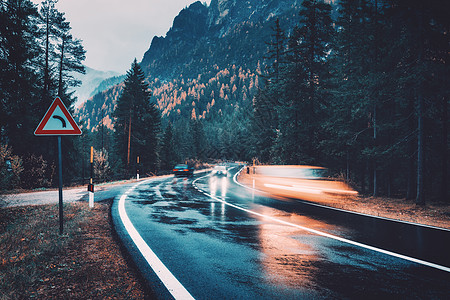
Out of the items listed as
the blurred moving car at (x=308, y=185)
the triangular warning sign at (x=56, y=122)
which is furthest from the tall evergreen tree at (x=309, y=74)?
the triangular warning sign at (x=56, y=122)

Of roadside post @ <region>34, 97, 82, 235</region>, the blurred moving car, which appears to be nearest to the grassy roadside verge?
roadside post @ <region>34, 97, 82, 235</region>

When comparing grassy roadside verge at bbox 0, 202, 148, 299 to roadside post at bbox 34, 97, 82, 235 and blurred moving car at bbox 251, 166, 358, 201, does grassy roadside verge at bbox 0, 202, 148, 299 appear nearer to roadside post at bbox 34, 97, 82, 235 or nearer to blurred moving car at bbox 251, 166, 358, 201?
roadside post at bbox 34, 97, 82, 235

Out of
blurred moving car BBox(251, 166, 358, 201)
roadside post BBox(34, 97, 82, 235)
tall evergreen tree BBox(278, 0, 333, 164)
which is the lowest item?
blurred moving car BBox(251, 166, 358, 201)

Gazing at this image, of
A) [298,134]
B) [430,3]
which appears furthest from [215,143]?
[430,3]

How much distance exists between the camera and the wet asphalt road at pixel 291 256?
125 inches

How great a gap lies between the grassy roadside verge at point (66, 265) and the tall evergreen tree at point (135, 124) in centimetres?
3126

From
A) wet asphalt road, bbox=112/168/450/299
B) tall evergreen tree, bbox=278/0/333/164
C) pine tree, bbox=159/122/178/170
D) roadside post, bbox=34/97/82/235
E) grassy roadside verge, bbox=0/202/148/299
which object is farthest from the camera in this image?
pine tree, bbox=159/122/178/170

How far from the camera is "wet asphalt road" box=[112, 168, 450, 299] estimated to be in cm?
318

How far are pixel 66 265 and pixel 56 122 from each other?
3.32m

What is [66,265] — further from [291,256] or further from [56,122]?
[291,256]

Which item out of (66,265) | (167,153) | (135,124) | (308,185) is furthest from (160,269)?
(167,153)

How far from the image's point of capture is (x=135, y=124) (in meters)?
39.5

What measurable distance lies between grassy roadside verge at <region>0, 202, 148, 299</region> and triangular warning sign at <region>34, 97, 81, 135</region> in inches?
89.2

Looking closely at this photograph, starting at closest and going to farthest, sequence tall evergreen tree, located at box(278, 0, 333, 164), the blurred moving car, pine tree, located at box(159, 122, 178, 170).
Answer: the blurred moving car
tall evergreen tree, located at box(278, 0, 333, 164)
pine tree, located at box(159, 122, 178, 170)
